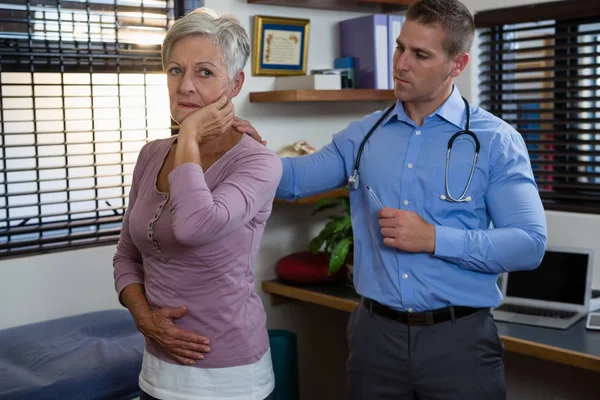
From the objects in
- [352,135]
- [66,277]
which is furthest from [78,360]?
[352,135]

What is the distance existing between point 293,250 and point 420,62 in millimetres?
→ 1625

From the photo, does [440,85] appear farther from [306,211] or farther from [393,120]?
[306,211]

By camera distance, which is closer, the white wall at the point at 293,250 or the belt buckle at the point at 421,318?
the belt buckle at the point at 421,318

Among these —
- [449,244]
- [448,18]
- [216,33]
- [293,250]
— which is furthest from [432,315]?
[293,250]

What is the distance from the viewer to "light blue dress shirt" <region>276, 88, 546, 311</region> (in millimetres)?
1753

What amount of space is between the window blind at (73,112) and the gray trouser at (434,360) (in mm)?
1332

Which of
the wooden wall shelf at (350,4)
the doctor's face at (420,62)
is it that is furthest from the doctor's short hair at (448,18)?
the wooden wall shelf at (350,4)

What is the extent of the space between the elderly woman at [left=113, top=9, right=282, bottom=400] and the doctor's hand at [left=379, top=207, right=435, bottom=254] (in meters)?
0.33

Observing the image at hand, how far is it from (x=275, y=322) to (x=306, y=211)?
0.50m

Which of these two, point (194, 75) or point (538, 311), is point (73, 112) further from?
point (538, 311)

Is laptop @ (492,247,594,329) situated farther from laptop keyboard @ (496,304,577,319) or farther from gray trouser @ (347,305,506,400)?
gray trouser @ (347,305,506,400)

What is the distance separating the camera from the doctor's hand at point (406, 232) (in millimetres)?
1742

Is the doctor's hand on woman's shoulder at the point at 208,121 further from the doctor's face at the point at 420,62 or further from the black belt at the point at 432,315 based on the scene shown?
the black belt at the point at 432,315

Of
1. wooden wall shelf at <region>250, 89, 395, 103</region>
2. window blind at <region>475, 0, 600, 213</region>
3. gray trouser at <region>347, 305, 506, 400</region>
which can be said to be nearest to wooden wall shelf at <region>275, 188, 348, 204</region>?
wooden wall shelf at <region>250, 89, 395, 103</region>
